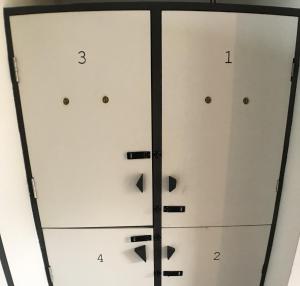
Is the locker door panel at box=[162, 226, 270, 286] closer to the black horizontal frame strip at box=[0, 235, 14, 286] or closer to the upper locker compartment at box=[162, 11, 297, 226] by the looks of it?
A: the upper locker compartment at box=[162, 11, 297, 226]

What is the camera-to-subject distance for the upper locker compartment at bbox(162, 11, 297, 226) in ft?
3.47

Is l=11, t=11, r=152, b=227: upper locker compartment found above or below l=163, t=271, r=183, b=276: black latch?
above

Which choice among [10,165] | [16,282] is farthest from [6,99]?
[16,282]

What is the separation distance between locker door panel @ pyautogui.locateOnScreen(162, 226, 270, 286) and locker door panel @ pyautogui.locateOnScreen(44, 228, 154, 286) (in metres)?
0.14

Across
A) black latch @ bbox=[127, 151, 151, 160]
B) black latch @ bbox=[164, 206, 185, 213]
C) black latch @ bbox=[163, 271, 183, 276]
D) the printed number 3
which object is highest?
the printed number 3

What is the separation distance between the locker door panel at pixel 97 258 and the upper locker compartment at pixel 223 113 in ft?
0.90

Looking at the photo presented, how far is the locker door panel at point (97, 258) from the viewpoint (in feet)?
4.30

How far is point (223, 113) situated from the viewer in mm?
1146

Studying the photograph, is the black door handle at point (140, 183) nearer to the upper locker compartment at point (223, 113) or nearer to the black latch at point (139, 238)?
the upper locker compartment at point (223, 113)

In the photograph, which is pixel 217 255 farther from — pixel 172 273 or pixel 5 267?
pixel 5 267

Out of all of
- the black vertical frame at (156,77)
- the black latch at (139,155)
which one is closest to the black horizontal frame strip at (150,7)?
the black vertical frame at (156,77)

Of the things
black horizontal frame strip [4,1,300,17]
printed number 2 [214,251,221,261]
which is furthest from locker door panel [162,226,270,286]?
black horizontal frame strip [4,1,300,17]

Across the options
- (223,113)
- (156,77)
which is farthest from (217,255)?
(156,77)

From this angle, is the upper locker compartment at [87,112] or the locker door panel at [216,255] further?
the locker door panel at [216,255]
